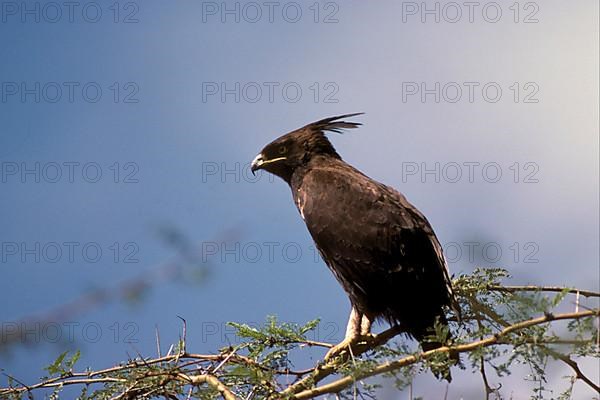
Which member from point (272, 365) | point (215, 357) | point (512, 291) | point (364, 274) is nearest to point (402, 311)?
point (364, 274)

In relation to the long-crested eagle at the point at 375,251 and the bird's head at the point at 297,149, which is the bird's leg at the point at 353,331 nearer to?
the long-crested eagle at the point at 375,251

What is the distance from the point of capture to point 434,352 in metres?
2.84

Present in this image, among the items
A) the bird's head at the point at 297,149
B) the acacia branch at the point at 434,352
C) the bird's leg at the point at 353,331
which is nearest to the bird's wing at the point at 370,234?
the bird's leg at the point at 353,331

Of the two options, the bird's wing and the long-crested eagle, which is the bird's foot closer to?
the long-crested eagle

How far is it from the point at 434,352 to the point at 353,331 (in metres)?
1.48

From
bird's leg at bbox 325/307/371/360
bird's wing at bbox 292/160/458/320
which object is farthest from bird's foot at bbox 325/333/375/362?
bird's wing at bbox 292/160/458/320

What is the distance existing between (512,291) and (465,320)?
1.26ft

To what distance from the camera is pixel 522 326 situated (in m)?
2.68

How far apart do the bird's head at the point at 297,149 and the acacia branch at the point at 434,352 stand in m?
2.49

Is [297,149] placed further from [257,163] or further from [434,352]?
[434,352]

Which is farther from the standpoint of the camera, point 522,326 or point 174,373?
point 174,373

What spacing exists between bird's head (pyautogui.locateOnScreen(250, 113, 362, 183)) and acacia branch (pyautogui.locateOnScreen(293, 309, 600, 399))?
249 centimetres

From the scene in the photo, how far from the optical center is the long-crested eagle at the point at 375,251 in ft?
13.5

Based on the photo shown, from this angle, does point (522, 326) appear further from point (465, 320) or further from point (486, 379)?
point (465, 320)
